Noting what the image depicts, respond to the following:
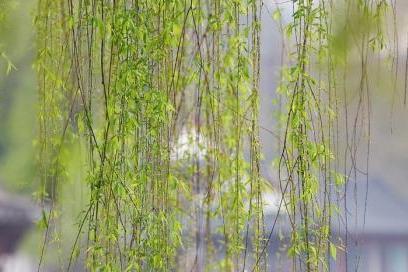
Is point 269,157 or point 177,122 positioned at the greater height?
point 177,122

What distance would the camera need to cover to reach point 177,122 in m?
2.25

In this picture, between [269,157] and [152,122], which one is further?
[269,157]

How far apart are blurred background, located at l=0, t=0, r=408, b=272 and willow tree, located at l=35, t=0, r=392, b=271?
0.05m

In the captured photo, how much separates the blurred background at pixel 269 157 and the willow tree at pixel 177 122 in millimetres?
55

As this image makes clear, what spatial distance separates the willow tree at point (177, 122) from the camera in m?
1.90

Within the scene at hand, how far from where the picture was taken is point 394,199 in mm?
2176

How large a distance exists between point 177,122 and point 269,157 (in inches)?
12.8

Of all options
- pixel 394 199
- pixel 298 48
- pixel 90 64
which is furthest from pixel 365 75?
pixel 90 64

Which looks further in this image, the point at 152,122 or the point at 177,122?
the point at 177,122

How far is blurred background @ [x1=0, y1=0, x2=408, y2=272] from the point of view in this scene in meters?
2.12

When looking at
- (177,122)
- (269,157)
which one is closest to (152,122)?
(177,122)

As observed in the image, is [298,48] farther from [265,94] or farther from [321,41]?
[265,94]

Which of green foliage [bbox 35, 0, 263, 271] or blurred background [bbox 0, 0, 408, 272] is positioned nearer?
green foliage [bbox 35, 0, 263, 271]

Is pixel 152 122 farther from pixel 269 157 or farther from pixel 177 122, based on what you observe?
pixel 269 157
